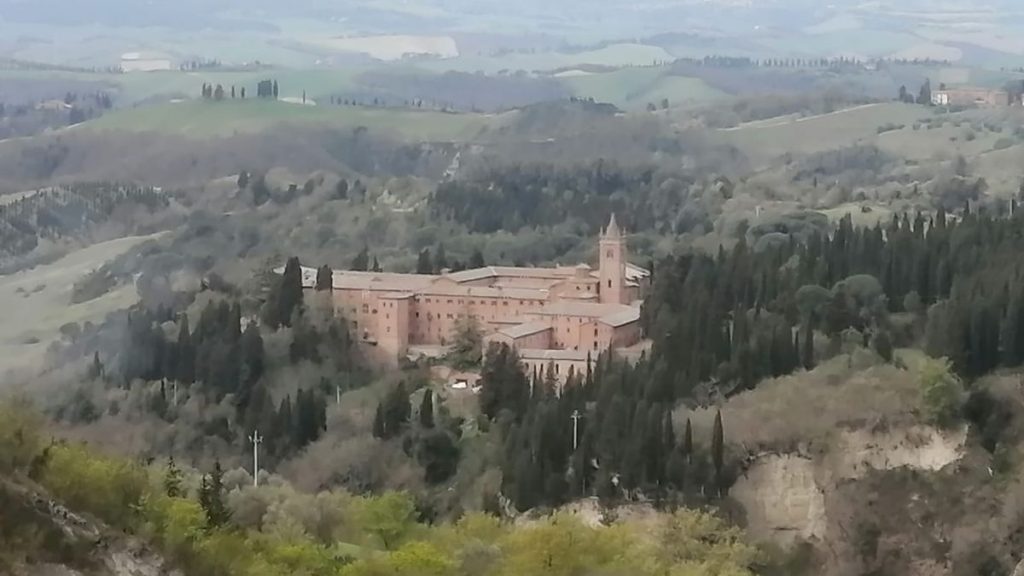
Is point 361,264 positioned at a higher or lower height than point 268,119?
lower

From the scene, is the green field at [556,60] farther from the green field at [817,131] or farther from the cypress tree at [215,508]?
the cypress tree at [215,508]

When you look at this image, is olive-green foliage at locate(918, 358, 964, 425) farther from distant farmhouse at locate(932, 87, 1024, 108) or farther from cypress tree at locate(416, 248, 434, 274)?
distant farmhouse at locate(932, 87, 1024, 108)

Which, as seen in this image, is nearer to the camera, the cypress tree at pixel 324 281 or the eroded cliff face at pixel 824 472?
the eroded cliff face at pixel 824 472

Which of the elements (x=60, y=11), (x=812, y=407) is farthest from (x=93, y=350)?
(x=60, y=11)

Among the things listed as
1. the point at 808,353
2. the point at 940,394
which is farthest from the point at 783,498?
the point at 808,353

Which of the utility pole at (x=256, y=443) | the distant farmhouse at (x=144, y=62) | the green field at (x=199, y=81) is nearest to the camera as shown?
the utility pole at (x=256, y=443)

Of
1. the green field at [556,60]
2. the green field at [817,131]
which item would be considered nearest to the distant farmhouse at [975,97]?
the green field at [817,131]

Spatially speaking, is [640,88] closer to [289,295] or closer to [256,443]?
Answer: [289,295]
